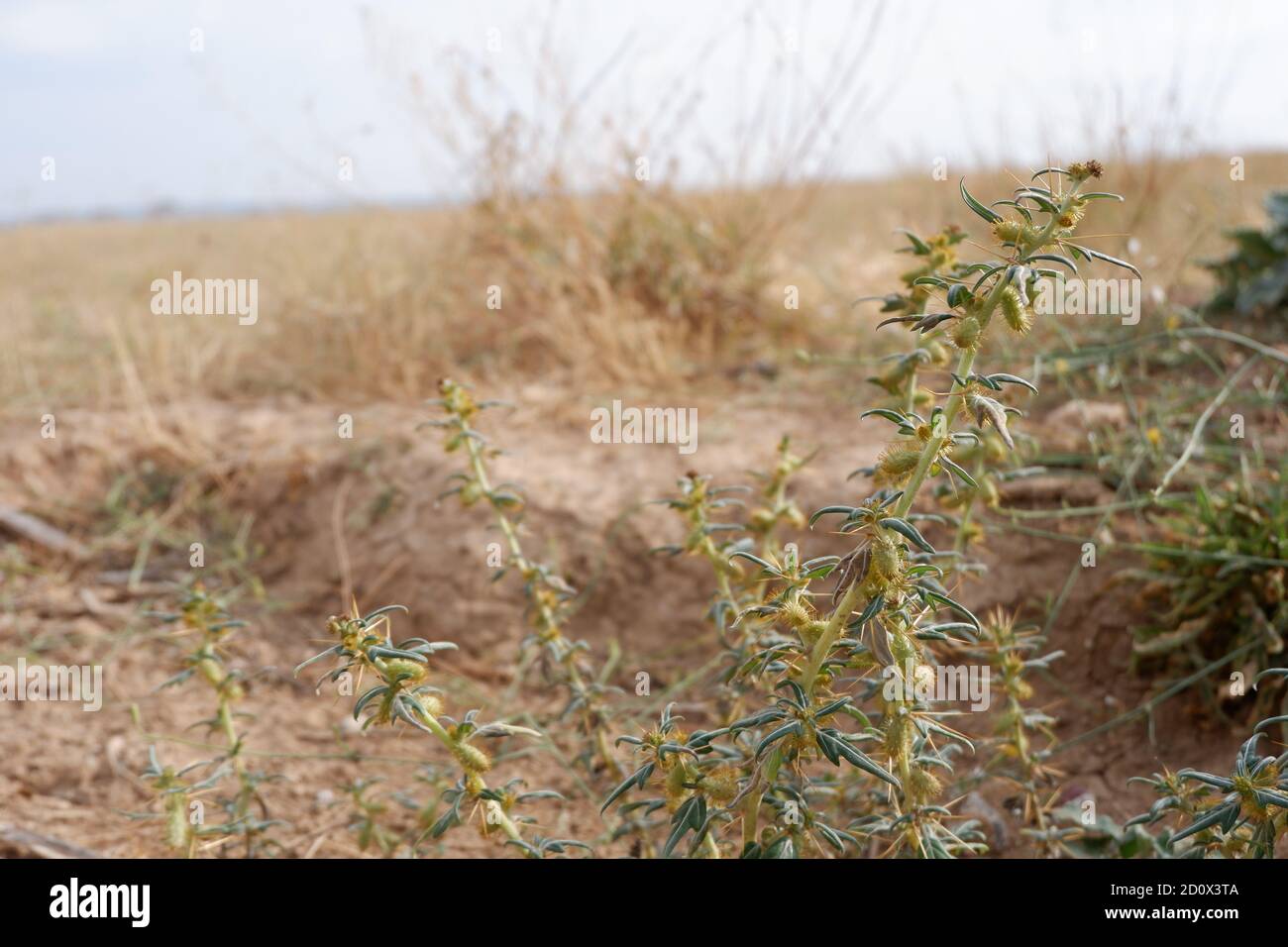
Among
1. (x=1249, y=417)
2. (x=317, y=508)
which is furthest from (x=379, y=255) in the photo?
(x=1249, y=417)

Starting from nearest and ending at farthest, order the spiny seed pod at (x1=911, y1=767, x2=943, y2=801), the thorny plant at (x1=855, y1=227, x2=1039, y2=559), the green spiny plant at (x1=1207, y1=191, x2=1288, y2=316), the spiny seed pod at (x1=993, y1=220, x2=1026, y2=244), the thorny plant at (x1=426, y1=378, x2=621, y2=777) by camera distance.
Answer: the spiny seed pod at (x1=993, y1=220, x2=1026, y2=244)
the spiny seed pod at (x1=911, y1=767, x2=943, y2=801)
the thorny plant at (x1=855, y1=227, x2=1039, y2=559)
the thorny plant at (x1=426, y1=378, x2=621, y2=777)
the green spiny plant at (x1=1207, y1=191, x2=1288, y2=316)

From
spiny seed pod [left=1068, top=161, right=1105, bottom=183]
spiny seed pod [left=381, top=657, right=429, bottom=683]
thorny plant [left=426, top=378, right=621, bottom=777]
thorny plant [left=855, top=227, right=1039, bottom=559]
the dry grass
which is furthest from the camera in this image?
the dry grass

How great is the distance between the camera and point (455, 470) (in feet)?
12.1

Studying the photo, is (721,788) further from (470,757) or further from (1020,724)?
(1020,724)

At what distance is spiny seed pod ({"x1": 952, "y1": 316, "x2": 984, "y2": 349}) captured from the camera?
4.27ft

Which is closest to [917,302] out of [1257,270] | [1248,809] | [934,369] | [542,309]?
[934,369]

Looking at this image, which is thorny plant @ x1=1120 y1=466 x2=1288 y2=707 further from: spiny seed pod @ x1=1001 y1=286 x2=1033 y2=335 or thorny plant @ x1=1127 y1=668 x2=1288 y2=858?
spiny seed pod @ x1=1001 y1=286 x2=1033 y2=335

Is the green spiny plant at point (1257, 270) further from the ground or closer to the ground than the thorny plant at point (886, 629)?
further from the ground

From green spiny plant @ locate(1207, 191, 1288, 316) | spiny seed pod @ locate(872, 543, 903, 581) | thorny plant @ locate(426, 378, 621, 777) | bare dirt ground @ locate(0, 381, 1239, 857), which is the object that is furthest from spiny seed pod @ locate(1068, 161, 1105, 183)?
green spiny plant @ locate(1207, 191, 1288, 316)

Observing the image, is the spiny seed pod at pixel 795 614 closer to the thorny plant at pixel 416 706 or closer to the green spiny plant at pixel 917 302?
the thorny plant at pixel 416 706

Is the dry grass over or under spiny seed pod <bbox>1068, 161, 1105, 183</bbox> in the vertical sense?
over

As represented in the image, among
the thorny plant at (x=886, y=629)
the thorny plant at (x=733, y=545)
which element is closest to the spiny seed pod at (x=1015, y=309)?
the thorny plant at (x=886, y=629)

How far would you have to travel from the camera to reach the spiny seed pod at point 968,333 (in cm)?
130
